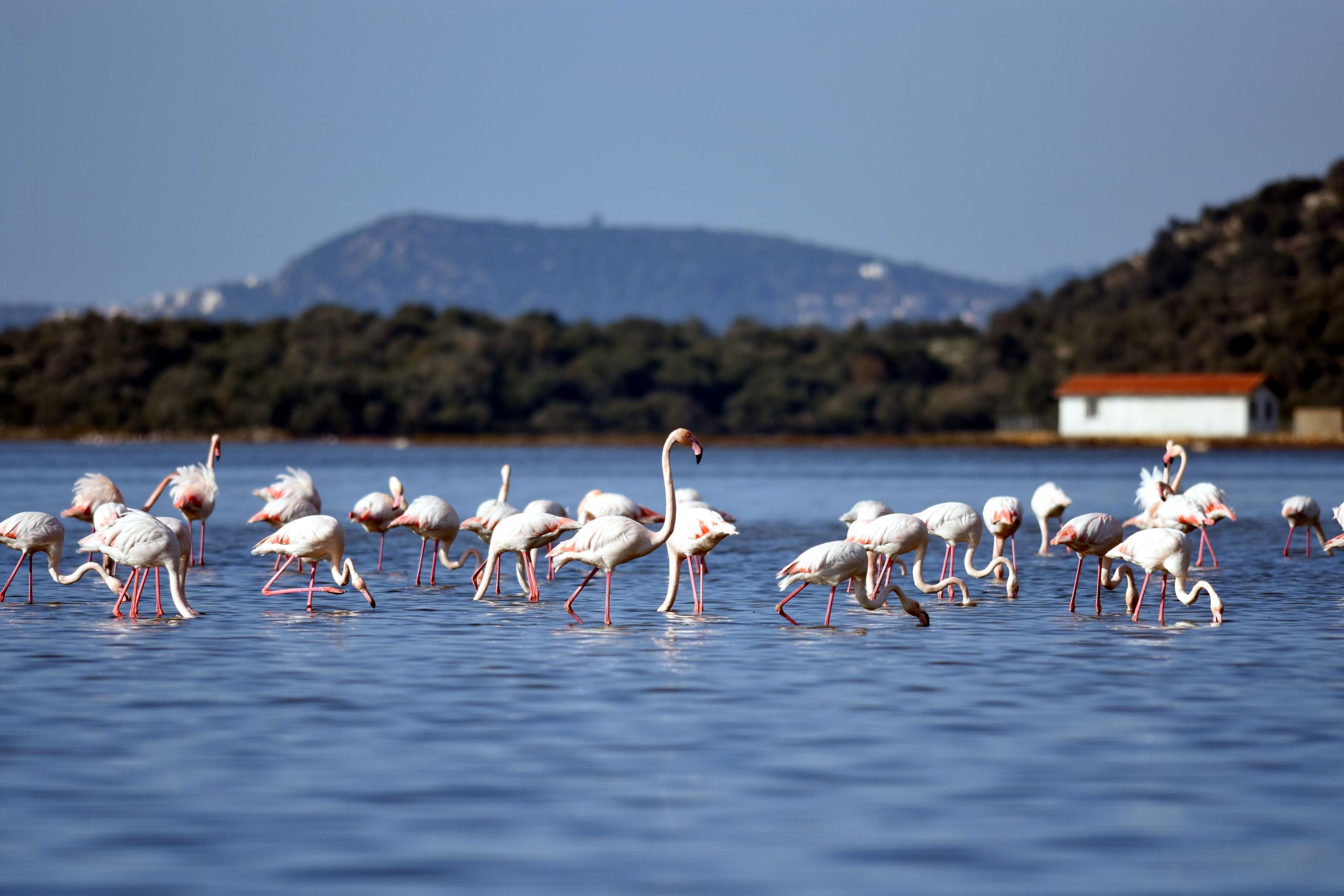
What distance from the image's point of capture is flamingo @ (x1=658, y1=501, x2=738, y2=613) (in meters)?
17.5

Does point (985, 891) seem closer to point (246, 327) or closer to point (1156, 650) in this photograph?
point (1156, 650)

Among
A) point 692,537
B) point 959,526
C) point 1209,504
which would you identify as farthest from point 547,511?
point 1209,504

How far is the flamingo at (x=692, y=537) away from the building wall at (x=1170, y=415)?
289 ft

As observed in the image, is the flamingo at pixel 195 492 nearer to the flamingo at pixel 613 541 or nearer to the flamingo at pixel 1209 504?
the flamingo at pixel 613 541

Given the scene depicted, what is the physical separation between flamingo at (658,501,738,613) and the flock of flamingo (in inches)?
0.7

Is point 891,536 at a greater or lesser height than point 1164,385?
lesser

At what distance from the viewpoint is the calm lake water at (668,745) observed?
26.7 feet

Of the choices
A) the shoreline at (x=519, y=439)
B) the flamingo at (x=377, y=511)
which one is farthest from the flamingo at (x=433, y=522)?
the shoreline at (x=519, y=439)

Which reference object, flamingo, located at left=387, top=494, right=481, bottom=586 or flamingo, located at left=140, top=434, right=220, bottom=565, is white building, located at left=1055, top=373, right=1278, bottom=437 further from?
flamingo, located at left=387, top=494, right=481, bottom=586

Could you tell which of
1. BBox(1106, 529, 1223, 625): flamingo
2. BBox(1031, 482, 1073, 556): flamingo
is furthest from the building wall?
BBox(1106, 529, 1223, 625): flamingo

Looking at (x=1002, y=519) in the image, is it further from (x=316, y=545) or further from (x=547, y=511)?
(x=316, y=545)

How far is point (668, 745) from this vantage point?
35.4ft

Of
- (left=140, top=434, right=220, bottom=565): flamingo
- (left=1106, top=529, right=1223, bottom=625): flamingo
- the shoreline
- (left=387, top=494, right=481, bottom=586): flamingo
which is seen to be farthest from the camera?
the shoreline

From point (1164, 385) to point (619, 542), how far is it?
91.4 m
